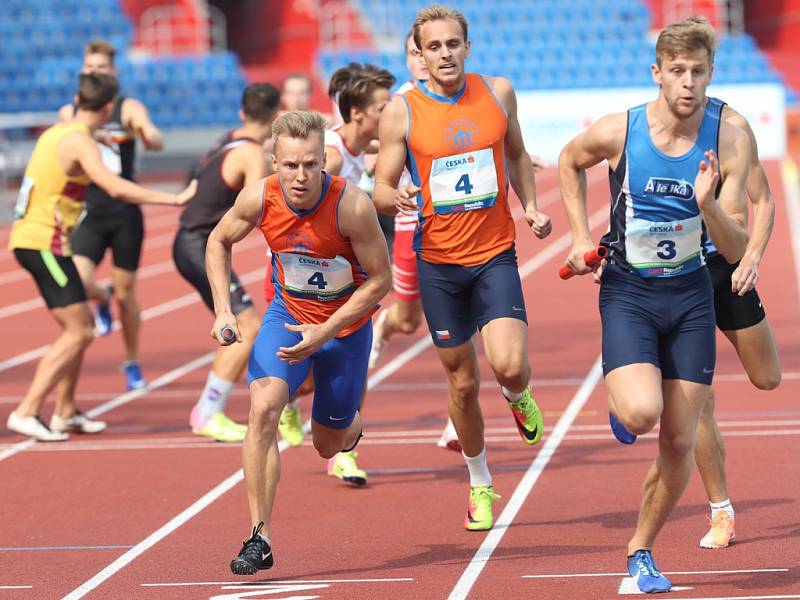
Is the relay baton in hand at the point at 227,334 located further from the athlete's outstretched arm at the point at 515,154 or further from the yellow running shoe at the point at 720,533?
the yellow running shoe at the point at 720,533

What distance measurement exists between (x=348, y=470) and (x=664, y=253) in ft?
9.01

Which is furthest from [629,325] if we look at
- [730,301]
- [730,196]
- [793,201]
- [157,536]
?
[793,201]

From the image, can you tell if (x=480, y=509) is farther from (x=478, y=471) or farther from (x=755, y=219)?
(x=755, y=219)

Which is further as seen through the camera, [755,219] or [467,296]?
[467,296]

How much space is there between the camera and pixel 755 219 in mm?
5461

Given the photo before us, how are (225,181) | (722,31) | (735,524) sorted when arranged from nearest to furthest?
1. (735,524)
2. (225,181)
3. (722,31)

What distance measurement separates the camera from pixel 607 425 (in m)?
9.04

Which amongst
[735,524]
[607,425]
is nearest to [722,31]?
[607,425]

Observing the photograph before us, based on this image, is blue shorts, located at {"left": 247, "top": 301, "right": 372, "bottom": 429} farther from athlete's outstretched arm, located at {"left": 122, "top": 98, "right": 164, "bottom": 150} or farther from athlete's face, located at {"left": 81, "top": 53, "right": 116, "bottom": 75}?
athlete's face, located at {"left": 81, "top": 53, "right": 116, "bottom": 75}

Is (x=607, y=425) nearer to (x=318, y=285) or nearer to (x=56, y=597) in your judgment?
(x=318, y=285)

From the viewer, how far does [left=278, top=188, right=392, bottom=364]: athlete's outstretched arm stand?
5.84m

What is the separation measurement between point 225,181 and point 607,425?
9.06 ft

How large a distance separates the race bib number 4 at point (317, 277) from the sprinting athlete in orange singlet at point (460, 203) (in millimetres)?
518

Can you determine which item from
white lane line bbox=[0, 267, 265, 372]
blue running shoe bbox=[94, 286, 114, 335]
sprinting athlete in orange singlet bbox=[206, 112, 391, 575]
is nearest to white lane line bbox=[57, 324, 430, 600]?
sprinting athlete in orange singlet bbox=[206, 112, 391, 575]
